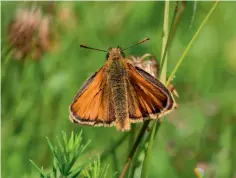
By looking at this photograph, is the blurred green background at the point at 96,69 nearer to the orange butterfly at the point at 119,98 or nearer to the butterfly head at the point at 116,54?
the orange butterfly at the point at 119,98

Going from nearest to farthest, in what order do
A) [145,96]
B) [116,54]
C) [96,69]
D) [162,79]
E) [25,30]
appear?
[162,79]
[145,96]
[116,54]
[25,30]
[96,69]

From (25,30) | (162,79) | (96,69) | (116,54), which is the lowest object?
(162,79)

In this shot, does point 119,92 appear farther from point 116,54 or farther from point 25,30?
point 25,30

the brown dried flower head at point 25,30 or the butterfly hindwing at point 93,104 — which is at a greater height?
the brown dried flower head at point 25,30

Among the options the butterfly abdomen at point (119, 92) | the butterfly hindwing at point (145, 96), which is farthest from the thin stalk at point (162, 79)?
the butterfly abdomen at point (119, 92)

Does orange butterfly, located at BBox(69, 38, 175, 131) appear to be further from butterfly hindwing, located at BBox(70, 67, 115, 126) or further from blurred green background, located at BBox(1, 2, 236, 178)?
blurred green background, located at BBox(1, 2, 236, 178)

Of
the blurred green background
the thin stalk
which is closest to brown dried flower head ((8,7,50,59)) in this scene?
the blurred green background

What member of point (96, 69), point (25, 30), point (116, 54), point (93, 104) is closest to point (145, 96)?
point (93, 104)
